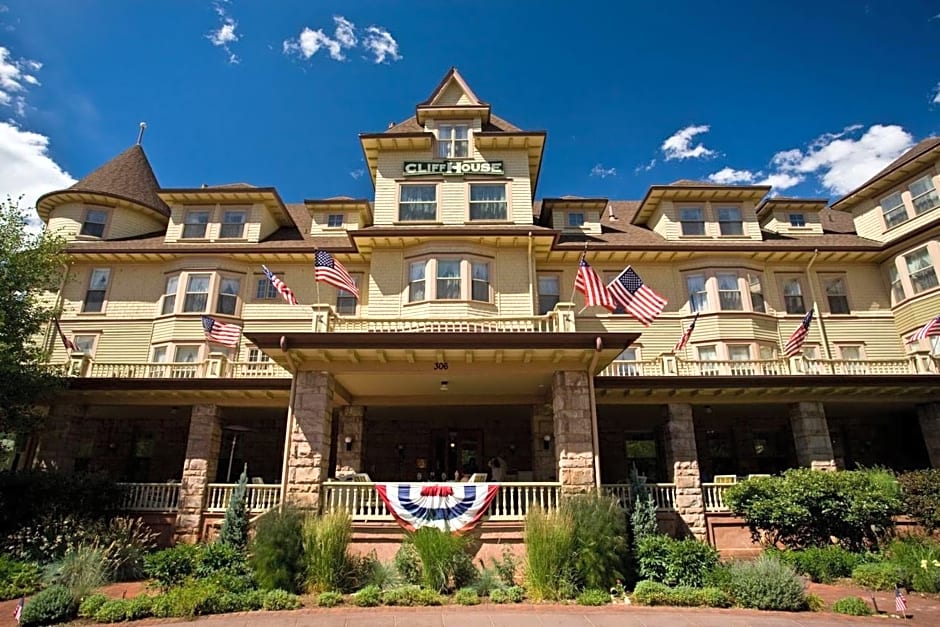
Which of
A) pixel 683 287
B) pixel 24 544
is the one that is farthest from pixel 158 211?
pixel 683 287

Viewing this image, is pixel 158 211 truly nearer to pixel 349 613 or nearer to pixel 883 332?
pixel 349 613

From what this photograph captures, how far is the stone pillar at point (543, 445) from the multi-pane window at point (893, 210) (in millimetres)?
18054

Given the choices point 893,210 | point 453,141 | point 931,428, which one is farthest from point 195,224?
point 893,210

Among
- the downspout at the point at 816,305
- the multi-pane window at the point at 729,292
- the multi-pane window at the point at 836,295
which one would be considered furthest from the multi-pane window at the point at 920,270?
the multi-pane window at the point at 729,292

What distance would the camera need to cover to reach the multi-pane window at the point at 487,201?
836 inches

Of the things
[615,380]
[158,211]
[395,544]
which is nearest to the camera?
[395,544]

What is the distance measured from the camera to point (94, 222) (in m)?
23.2

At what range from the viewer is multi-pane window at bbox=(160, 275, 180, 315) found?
844 inches

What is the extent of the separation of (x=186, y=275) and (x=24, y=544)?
1161 cm

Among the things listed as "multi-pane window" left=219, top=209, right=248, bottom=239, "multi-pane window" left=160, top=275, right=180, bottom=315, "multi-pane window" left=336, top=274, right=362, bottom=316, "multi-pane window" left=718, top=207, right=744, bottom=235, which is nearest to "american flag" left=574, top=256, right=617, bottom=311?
"multi-pane window" left=336, top=274, right=362, bottom=316

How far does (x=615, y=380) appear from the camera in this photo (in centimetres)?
Result: 1603

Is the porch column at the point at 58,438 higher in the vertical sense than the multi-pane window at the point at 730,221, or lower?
lower

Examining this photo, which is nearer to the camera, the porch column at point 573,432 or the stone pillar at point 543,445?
the porch column at point 573,432

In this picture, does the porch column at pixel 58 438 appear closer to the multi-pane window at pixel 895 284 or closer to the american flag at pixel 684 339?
the american flag at pixel 684 339
